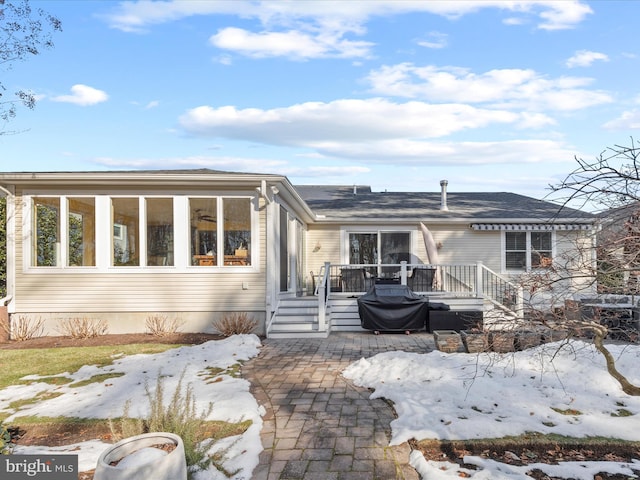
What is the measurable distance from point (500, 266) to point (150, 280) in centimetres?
1088

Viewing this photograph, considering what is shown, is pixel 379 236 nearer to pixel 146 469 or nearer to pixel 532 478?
pixel 532 478

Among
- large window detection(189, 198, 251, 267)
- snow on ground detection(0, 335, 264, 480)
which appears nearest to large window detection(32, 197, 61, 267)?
large window detection(189, 198, 251, 267)

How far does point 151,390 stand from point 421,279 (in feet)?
27.5

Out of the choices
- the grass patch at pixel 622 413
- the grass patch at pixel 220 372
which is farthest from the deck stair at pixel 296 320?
the grass patch at pixel 622 413

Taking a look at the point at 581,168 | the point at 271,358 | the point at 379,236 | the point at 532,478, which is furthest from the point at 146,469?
the point at 379,236

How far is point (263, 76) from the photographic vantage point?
1285cm

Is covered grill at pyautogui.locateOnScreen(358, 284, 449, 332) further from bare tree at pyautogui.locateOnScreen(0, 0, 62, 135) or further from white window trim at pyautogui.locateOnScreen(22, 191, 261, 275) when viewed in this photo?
bare tree at pyautogui.locateOnScreen(0, 0, 62, 135)

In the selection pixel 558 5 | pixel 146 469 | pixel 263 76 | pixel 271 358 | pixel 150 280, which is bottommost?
pixel 271 358

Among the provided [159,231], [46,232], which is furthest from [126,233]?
[46,232]

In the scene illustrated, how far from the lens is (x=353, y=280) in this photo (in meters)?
11.9

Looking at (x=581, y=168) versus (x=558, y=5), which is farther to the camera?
(x=558, y=5)

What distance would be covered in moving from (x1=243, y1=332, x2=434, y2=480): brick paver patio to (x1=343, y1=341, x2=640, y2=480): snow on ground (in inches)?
8.1

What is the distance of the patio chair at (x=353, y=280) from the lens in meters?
11.8

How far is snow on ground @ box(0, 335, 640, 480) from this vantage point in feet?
11.3
